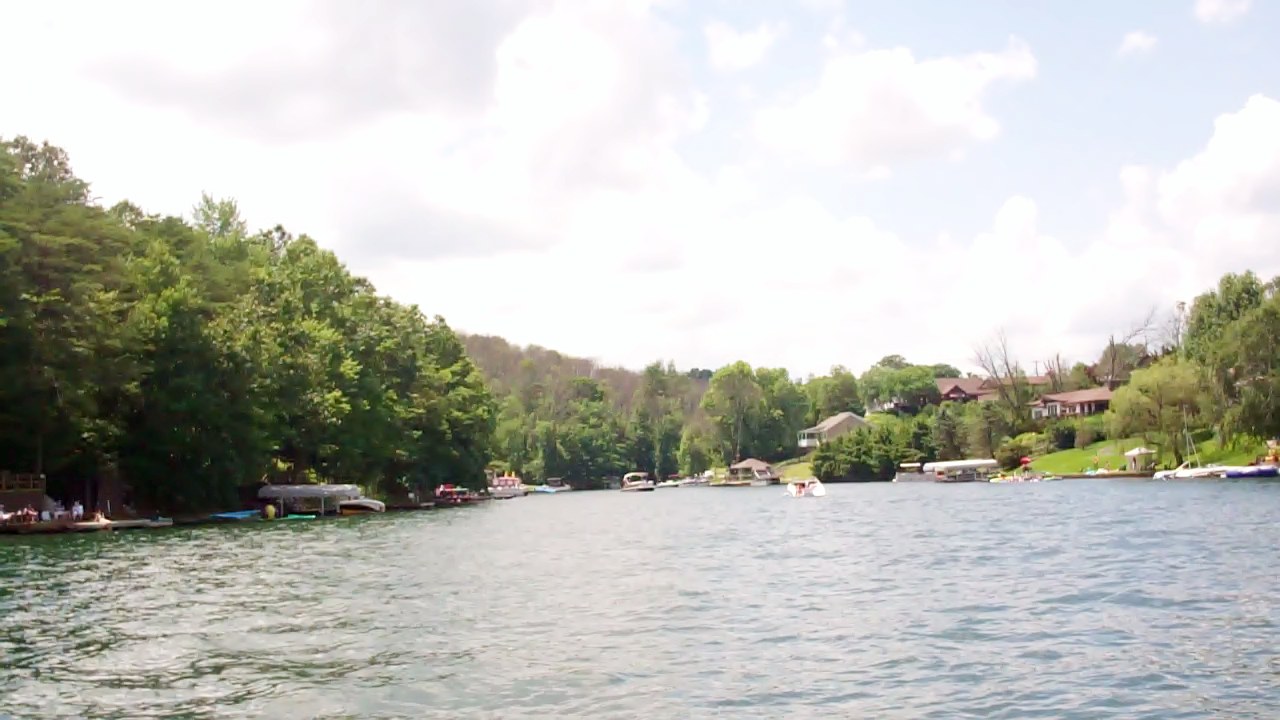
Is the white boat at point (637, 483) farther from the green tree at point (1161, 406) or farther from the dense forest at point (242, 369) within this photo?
the green tree at point (1161, 406)

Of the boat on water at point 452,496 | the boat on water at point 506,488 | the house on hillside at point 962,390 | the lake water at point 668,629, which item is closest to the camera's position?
the lake water at point 668,629

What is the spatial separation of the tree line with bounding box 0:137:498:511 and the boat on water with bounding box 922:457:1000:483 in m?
60.0

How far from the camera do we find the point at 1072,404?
157375mm

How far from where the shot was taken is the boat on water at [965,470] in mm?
130125

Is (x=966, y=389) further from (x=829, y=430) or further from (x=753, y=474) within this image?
(x=753, y=474)

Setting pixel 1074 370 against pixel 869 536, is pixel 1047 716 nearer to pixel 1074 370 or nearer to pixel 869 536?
pixel 869 536

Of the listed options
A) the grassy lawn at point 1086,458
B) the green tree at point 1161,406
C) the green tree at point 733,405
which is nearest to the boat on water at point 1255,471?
the green tree at point 1161,406

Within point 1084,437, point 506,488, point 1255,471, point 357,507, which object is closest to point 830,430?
point 506,488

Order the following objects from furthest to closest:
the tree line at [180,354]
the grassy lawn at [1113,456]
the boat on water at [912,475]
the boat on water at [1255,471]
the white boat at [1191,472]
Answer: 1. the boat on water at [912,475]
2. the grassy lawn at [1113,456]
3. the white boat at [1191,472]
4. the boat on water at [1255,471]
5. the tree line at [180,354]

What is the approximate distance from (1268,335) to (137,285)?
3122 inches

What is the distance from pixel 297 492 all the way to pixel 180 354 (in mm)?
15561

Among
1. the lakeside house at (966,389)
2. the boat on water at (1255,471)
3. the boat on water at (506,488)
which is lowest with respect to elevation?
the boat on water at (1255,471)

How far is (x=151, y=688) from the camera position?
1698 cm

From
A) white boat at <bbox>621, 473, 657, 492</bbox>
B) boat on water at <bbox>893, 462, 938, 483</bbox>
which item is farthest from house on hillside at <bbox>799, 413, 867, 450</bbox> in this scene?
boat on water at <bbox>893, 462, 938, 483</bbox>
